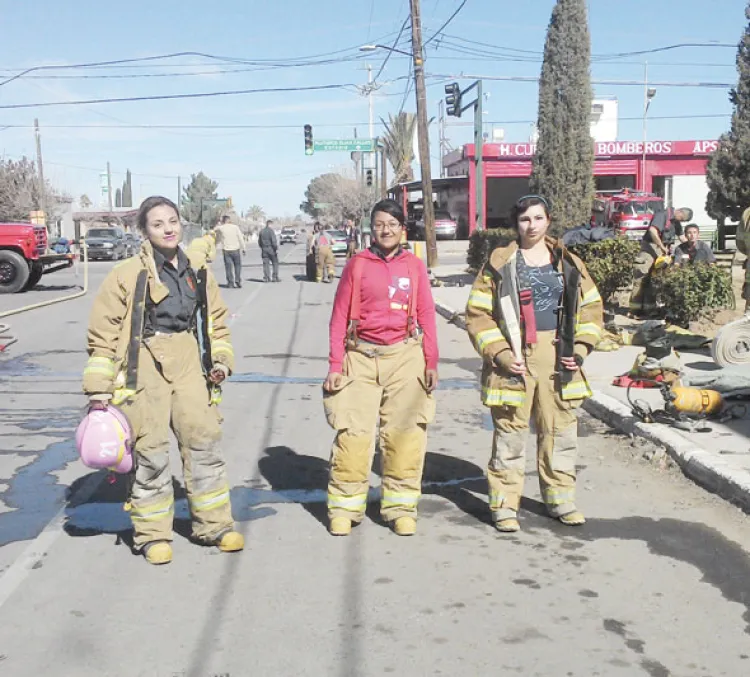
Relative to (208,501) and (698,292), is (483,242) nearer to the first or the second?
(698,292)

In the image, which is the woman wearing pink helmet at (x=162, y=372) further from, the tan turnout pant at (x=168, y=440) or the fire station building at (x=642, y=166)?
the fire station building at (x=642, y=166)

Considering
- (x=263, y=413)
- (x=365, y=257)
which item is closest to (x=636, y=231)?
(x=263, y=413)

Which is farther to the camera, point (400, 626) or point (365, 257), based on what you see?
point (365, 257)

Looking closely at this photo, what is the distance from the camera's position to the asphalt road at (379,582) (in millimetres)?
3410

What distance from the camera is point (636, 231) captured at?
98.1ft

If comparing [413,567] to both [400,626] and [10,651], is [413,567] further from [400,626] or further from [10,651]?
[10,651]

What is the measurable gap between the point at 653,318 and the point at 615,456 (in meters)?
7.03

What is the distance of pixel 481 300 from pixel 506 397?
545 millimetres

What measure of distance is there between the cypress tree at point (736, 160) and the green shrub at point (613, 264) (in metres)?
14.8

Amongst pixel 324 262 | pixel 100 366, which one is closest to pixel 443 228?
pixel 324 262

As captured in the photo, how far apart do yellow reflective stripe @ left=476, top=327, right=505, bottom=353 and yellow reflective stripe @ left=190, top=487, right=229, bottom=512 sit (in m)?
1.60

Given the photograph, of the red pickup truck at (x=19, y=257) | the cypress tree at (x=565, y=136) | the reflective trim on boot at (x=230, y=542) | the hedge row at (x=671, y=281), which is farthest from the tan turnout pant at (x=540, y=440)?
the cypress tree at (x=565, y=136)

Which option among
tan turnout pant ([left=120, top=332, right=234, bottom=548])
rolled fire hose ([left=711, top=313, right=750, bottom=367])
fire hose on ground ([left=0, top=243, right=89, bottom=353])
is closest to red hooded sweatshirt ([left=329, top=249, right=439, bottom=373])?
tan turnout pant ([left=120, top=332, right=234, bottom=548])

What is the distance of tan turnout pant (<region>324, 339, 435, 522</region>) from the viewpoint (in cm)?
478
